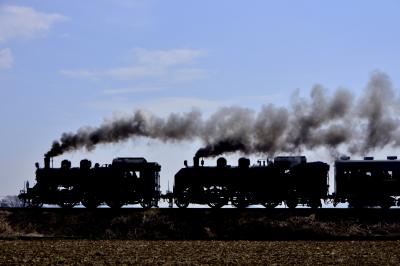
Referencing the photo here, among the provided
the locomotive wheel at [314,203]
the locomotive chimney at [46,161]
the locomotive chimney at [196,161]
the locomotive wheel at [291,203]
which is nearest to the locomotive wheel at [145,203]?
the locomotive chimney at [196,161]

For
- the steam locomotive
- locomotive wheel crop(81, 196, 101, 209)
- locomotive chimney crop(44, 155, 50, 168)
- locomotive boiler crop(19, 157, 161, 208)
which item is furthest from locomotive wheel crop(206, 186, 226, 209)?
locomotive chimney crop(44, 155, 50, 168)

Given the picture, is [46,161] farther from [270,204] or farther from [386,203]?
[386,203]

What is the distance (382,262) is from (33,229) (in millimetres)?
20819

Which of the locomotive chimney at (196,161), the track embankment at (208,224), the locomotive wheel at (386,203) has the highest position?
the locomotive chimney at (196,161)

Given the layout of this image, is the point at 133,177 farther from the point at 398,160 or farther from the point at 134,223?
the point at 398,160

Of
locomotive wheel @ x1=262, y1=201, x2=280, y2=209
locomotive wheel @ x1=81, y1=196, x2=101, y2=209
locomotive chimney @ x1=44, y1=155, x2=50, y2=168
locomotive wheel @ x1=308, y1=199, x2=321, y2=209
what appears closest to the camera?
locomotive wheel @ x1=308, y1=199, x2=321, y2=209

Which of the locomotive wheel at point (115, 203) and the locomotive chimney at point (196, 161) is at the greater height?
the locomotive chimney at point (196, 161)

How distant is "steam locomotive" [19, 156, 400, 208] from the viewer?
133ft

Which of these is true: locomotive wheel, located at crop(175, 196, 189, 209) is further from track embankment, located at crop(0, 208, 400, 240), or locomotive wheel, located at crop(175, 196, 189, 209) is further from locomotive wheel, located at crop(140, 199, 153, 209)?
track embankment, located at crop(0, 208, 400, 240)

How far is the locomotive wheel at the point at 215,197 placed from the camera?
1642 inches

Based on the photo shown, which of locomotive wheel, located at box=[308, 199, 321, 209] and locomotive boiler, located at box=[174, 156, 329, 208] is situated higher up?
locomotive boiler, located at box=[174, 156, 329, 208]

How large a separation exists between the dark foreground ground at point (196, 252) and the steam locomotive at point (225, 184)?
31.5ft

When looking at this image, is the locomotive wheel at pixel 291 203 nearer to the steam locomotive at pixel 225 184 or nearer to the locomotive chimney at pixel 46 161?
the steam locomotive at pixel 225 184

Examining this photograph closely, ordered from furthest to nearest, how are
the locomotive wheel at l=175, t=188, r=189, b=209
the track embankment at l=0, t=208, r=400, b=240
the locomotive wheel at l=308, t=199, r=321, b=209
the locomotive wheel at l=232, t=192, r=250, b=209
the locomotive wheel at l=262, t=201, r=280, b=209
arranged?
the locomotive wheel at l=175, t=188, r=189, b=209
the locomotive wheel at l=232, t=192, r=250, b=209
the locomotive wheel at l=262, t=201, r=280, b=209
the locomotive wheel at l=308, t=199, r=321, b=209
the track embankment at l=0, t=208, r=400, b=240
